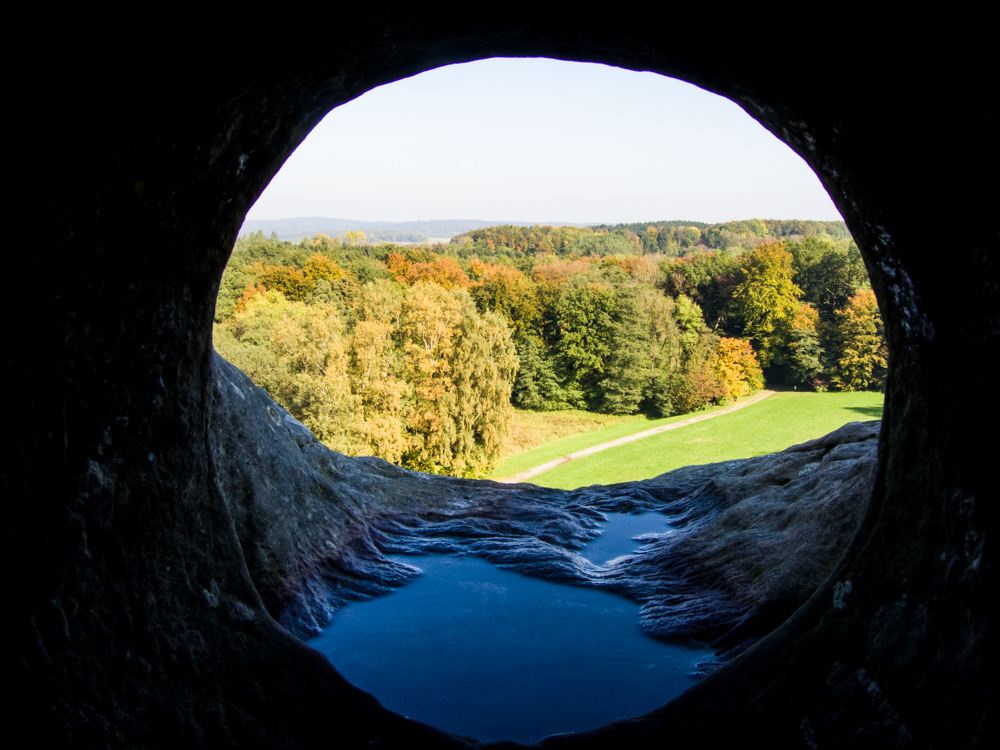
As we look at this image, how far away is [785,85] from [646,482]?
877 cm

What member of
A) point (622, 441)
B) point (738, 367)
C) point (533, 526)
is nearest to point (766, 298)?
point (738, 367)

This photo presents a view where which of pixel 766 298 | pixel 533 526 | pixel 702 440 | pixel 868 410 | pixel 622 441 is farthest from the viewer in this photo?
pixel 766 298

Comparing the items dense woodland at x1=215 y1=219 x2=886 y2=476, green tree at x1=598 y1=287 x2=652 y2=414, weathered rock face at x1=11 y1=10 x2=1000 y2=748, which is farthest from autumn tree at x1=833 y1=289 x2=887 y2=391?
weathered rock face at x1=11 y1=10 x2=1000 y2=748

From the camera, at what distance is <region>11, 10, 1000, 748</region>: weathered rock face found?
329 cm

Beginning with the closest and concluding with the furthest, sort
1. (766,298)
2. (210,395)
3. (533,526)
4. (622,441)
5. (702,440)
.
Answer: (210,395) → (533,526) → (702,440) → (622,441) → (766,298)

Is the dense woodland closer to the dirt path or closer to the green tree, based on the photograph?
the green tree

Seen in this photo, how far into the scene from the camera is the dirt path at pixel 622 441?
36.7m

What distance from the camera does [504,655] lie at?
20.4ft

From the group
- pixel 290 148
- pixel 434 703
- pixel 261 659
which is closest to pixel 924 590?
pixel 434 703

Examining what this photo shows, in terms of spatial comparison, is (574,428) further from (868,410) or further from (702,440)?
(868,410)

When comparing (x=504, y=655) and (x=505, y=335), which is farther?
(x=505, y=335)

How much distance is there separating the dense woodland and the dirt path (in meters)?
1.61

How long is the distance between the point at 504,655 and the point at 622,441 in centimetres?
3885

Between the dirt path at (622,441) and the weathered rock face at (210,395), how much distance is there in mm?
24482
